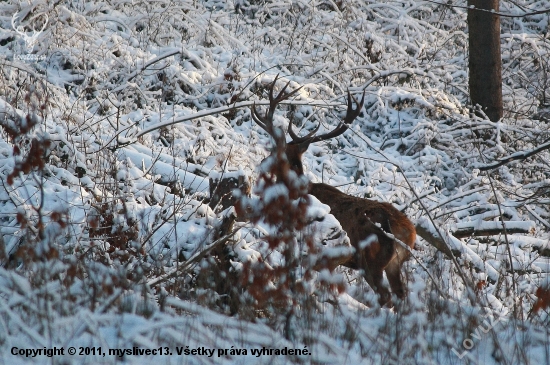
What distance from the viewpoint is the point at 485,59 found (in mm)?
9953

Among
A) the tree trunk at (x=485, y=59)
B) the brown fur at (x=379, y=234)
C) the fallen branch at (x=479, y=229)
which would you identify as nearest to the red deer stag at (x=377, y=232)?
the brown fur at (x=379, y=234)

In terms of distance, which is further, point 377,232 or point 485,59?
point 485,59

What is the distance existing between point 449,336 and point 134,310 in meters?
1.73

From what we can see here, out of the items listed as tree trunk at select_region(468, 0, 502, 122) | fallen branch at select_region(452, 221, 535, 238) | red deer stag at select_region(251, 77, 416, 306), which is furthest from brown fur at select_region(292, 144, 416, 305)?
tree trunk at select_region(468, 0, 502, 122)

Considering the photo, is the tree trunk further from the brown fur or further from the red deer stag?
the brown fur

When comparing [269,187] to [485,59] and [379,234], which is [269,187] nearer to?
[379,234]

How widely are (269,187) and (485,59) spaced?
7433mm

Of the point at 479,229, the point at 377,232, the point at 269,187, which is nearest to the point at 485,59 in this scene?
the point at 479,229

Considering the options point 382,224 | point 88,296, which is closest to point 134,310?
point 88,296

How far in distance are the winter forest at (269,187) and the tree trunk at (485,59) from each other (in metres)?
0.03

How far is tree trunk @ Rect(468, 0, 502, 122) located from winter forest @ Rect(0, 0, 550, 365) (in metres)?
0.03

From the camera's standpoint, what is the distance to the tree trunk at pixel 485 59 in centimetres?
981

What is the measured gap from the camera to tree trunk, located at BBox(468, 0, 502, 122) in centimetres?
981

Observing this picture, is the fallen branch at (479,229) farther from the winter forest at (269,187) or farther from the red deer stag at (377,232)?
the red deer stag at (377,232)
